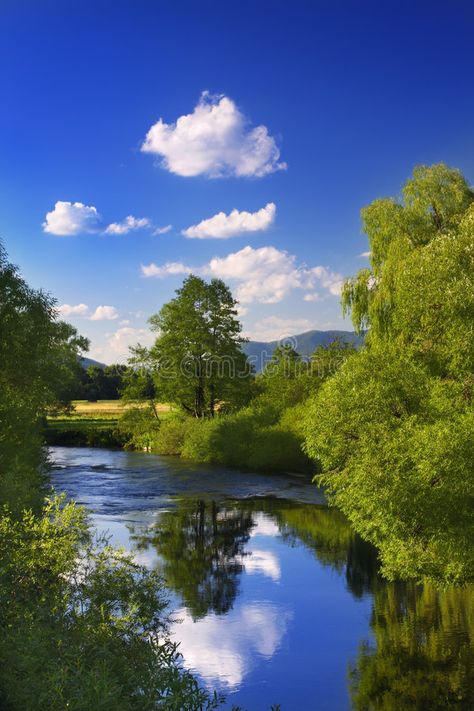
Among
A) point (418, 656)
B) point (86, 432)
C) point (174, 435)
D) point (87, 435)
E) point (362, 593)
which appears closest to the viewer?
point (418, 656)

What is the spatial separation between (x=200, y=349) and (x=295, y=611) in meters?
43.8

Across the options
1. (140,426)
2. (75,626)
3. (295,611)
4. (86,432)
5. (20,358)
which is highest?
(20,358)

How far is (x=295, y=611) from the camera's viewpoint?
20453 millimetres

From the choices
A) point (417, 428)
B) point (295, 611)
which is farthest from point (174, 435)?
point (417, 428)

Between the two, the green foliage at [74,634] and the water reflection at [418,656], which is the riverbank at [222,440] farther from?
the green foliage at [74,634]

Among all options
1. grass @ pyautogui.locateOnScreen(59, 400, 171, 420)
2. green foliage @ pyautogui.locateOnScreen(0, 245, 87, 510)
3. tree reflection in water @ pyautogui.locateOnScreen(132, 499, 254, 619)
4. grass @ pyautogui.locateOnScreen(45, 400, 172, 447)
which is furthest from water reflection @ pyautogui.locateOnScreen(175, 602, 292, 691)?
grass @ pyautogui.locateOnScreen(59, 400, 171, 420)

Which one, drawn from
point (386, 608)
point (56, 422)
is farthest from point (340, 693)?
point (56, 422)

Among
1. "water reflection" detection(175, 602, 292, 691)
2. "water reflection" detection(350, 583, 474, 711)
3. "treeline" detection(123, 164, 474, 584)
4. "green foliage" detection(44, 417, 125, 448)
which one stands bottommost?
"water reflection" detection(350, 583, 474, 711)

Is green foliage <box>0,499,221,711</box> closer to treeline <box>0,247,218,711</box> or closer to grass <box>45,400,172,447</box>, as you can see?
treeline <box>0,247,218,711</box>

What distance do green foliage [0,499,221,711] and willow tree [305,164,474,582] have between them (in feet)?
26.9

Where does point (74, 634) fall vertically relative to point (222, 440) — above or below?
above

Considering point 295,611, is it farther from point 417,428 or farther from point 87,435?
point 87,435

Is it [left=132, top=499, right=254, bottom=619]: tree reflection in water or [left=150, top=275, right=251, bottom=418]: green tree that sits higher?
[left=150, top=275, right=251, bottom=418]: green tree

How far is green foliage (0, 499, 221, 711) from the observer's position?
835 cm
